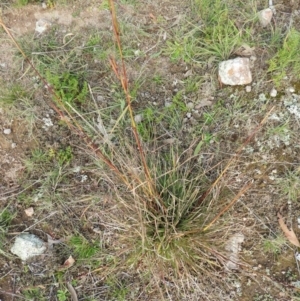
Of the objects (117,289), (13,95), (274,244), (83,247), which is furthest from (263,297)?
(13,95)

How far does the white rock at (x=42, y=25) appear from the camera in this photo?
8.15ft

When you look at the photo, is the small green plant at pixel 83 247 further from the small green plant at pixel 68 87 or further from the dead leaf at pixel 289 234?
the dead leaf at pixel 289 234

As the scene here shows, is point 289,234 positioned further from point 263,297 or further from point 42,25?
point 42,25

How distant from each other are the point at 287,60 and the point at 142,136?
854 millimetres

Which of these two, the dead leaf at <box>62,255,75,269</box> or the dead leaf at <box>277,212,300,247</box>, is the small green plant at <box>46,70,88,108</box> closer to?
the dead leaf at <box>62,255,75,269</box>

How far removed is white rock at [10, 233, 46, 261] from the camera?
7.55 ft

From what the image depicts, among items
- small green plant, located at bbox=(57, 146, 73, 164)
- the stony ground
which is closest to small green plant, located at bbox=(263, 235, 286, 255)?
the stony ground

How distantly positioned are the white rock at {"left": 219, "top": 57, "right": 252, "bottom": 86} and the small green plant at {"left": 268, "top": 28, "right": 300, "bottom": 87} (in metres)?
0.12

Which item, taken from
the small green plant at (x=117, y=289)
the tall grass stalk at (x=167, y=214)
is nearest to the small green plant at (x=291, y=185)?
the tall grass stalk at (x=167, y=214)

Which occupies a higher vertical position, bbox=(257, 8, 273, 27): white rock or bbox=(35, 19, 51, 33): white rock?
bbox=(35, 19, 51, 33): white rock

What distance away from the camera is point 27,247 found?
230 cm

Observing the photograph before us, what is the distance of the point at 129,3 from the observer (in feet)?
8.04

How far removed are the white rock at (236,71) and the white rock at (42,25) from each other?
99cm

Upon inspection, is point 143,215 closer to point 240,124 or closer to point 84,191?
point 84,191
